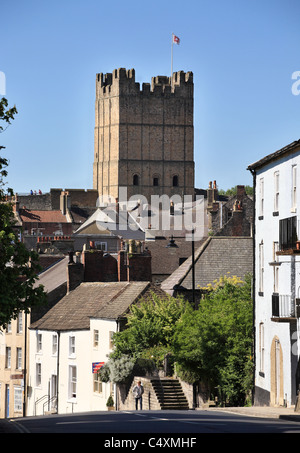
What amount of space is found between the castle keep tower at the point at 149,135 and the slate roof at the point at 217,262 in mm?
115587

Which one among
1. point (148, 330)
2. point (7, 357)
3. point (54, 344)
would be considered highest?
point (148, 330)

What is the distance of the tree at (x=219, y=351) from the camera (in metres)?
45.9

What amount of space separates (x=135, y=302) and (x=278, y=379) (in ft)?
50.3

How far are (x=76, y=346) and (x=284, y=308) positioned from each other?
21.7 m

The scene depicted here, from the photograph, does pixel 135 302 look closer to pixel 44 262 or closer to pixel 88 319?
pixel 88 319

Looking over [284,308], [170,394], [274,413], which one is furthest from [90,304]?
[274,413]

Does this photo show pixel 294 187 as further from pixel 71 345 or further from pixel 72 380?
pixel 72 380

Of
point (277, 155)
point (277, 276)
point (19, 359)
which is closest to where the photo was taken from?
point (277, 155)

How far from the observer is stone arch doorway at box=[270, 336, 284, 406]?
135ft

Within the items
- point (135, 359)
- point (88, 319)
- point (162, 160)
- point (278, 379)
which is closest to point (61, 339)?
point (88, 319)

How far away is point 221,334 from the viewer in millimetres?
46875

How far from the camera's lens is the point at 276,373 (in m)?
42.1

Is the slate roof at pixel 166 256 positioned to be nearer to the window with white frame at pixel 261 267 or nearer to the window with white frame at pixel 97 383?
the window with white frame at pixel 97 383

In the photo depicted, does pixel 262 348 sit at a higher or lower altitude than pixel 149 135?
lower
